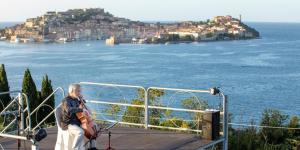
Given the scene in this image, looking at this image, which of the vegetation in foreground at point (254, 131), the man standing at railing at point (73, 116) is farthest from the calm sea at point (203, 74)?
the man standing at railing at point (73, 116)

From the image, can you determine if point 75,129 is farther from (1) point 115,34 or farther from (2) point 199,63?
(1) point 115,34

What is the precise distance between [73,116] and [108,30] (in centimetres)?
15930

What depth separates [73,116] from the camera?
7.21 m

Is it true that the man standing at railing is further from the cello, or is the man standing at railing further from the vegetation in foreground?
the vegetation in foreground

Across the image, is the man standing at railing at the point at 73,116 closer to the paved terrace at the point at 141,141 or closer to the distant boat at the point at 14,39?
the paved terrace at the point at 141,141

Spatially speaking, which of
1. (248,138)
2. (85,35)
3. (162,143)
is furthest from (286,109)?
(85,35)

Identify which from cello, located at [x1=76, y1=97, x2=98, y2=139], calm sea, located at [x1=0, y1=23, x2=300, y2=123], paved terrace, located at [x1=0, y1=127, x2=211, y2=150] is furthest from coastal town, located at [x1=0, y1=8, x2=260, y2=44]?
cello, located at [x1=76, y1=97, x2=98, y2=139]

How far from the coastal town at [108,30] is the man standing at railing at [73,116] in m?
119

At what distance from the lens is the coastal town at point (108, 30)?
140125mm

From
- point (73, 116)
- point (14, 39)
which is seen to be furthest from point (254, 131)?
point (14, 39)

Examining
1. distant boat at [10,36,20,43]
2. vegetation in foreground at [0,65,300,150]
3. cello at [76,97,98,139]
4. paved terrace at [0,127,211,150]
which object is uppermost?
cello at [76,97,98,139]

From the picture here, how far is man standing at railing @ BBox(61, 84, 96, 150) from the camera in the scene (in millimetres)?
7129

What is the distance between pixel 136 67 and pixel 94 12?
399 feet

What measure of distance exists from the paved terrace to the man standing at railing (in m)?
0.97
